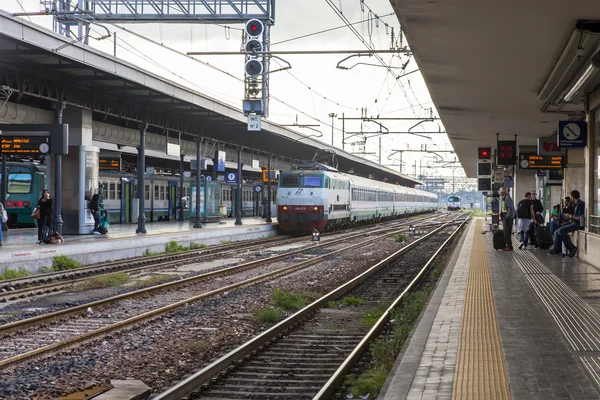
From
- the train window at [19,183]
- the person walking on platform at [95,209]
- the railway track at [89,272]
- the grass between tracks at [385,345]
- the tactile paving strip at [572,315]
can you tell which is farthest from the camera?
the train window at [19,183]

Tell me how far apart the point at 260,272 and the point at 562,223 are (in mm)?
8343

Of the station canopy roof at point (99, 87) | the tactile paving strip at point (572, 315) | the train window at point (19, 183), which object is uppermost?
the station canopy roof at point (99, 87)

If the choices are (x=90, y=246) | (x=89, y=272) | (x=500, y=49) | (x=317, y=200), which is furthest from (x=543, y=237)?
(x=317, y=200)

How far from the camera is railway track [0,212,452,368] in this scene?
361 inches

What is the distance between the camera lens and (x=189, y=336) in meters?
10.1

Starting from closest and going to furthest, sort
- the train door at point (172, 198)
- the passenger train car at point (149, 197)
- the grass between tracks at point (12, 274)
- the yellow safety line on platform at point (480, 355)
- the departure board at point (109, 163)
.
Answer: the yellow safety line on platform at point (480, 355) → the grass between tracks at point (12, 274) → the departure board at point (109, 163) → the passenger train car at point (149, 197) → the train door at point (172, 198)

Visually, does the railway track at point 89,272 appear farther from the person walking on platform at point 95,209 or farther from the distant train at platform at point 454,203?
the distant train at platform at point 454,203

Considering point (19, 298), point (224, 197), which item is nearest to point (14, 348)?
point (19, 298)

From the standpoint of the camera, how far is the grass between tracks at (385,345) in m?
7.11

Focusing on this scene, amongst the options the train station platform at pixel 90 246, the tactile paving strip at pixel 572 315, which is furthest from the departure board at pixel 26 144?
the tactile paving strip at pixel 572 315

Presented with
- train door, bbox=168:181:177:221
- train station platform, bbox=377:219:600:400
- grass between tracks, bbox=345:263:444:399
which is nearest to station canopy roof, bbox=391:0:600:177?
train station platform, bbox=377:219:600:400

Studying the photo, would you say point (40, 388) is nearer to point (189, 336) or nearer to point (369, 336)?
point (189, 336)

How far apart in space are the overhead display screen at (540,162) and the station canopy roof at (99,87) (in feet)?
34.9

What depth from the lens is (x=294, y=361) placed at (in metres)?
8.68
